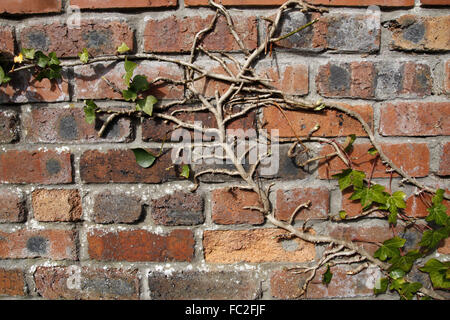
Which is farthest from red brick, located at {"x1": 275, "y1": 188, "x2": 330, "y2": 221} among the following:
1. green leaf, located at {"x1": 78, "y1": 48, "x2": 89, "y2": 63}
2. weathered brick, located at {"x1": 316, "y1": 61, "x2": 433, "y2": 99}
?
green leaf, located at {"x1": 78, "y1": 48, "x2": 89, "y2": 63}

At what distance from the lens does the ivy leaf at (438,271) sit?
0.72 meters

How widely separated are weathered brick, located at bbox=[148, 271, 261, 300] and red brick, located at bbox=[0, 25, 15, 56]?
2.10 ft

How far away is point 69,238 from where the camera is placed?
0.73 metres

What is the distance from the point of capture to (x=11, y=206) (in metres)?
0.73

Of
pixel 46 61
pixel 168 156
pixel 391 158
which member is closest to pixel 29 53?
pixel 46 61

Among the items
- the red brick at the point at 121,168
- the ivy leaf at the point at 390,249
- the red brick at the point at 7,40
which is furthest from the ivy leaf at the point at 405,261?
the red brick at the point at 7,40

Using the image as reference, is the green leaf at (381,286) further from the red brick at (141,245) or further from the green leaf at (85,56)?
the green leaf at (85,56)

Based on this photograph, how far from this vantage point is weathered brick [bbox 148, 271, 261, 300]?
0.74 metres

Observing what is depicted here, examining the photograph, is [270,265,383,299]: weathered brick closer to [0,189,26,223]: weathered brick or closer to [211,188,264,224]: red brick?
[211,188,264,224]: red brick

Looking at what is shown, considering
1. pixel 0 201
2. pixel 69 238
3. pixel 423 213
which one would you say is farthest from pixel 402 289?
pixel 0 201

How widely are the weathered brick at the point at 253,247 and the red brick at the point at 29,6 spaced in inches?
25.2

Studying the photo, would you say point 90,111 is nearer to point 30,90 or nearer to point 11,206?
point 30,90

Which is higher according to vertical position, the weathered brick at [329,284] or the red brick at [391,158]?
the red brick at [391,158]

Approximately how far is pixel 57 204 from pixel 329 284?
2.34 feet
